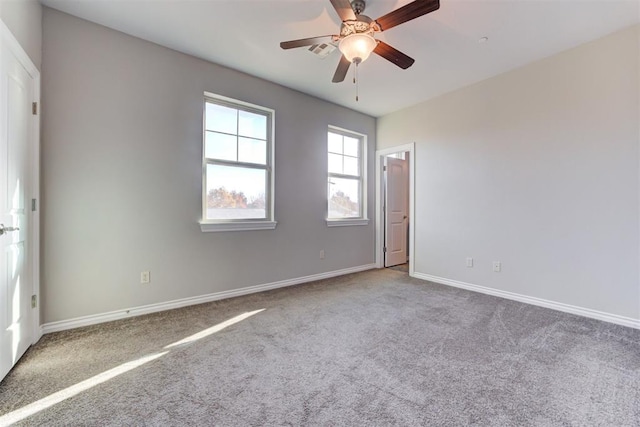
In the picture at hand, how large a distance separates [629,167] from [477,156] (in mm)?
1345

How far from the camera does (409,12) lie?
5.76ft

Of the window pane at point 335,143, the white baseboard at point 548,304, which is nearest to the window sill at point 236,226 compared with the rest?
the window pane at point 335,143

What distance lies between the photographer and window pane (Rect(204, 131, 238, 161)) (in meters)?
3.13

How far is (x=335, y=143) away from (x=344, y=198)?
89 cm

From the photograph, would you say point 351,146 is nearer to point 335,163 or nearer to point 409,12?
point 335,163

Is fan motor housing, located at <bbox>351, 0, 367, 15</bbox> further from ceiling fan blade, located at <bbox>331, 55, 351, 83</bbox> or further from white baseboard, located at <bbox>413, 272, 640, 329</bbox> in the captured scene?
white baseboard, located at <bbox>413, 272, 640, 329</bbox>

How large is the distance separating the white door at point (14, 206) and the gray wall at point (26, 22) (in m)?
0.15

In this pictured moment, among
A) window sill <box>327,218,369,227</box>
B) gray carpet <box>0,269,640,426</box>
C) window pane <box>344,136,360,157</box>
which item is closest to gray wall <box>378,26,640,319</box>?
gray carpet <box>0,269,640,426</box>

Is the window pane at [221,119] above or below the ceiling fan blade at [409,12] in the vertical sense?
below

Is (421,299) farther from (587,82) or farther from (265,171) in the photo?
(587,82)

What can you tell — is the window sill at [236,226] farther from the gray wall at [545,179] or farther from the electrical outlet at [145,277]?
the gray wall at [545,179]


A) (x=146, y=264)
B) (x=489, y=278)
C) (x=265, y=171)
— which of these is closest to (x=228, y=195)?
(x=265, y=171)

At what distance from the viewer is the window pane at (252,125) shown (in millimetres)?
3389

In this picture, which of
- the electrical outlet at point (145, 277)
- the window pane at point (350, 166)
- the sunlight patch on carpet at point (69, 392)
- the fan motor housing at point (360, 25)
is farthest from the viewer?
the window pane at point (350, 166)
